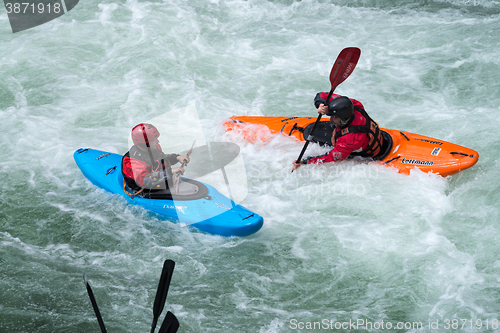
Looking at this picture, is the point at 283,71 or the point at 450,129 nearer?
the point at 450,129

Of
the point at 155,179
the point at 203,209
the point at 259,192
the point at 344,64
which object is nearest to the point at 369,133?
the point at 344,64

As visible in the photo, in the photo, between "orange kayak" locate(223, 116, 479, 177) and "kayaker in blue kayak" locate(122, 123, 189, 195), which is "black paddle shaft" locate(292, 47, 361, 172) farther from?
"kayaker in blue kayak" locate(122, 123, 189, 195)

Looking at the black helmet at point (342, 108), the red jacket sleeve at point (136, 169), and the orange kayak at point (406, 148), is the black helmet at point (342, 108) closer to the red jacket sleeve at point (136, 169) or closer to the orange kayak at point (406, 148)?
the orange kayak at point (406, 148)

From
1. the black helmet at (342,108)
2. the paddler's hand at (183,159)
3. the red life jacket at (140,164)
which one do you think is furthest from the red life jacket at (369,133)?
the red life jacket at (140,164)

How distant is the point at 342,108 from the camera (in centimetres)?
474

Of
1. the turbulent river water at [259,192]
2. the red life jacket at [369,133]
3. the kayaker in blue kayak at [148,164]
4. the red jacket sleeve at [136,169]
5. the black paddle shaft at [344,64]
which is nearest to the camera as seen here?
the turbulent river water at [259,192]

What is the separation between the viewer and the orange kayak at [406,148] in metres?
5.01

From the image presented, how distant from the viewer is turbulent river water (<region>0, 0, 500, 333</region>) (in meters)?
3.99

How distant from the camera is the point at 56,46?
30.3ft

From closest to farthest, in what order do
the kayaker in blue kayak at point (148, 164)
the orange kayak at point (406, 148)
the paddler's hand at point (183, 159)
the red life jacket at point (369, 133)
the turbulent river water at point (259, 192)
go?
the turbulent river water at point (259, 192) → the kayaker in blue kayak at point (148, 164) → the paddler's hand at point (183, 159) → the red life jacket at point (369, 133) → the orange kayak at point (406, 148)

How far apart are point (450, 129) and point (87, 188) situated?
537 centimetres

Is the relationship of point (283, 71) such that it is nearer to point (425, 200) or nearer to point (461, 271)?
point (425, 200)

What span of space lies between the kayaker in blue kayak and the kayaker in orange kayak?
171 cm

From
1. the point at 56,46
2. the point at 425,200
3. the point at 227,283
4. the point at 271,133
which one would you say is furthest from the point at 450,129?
the point at 56,46
